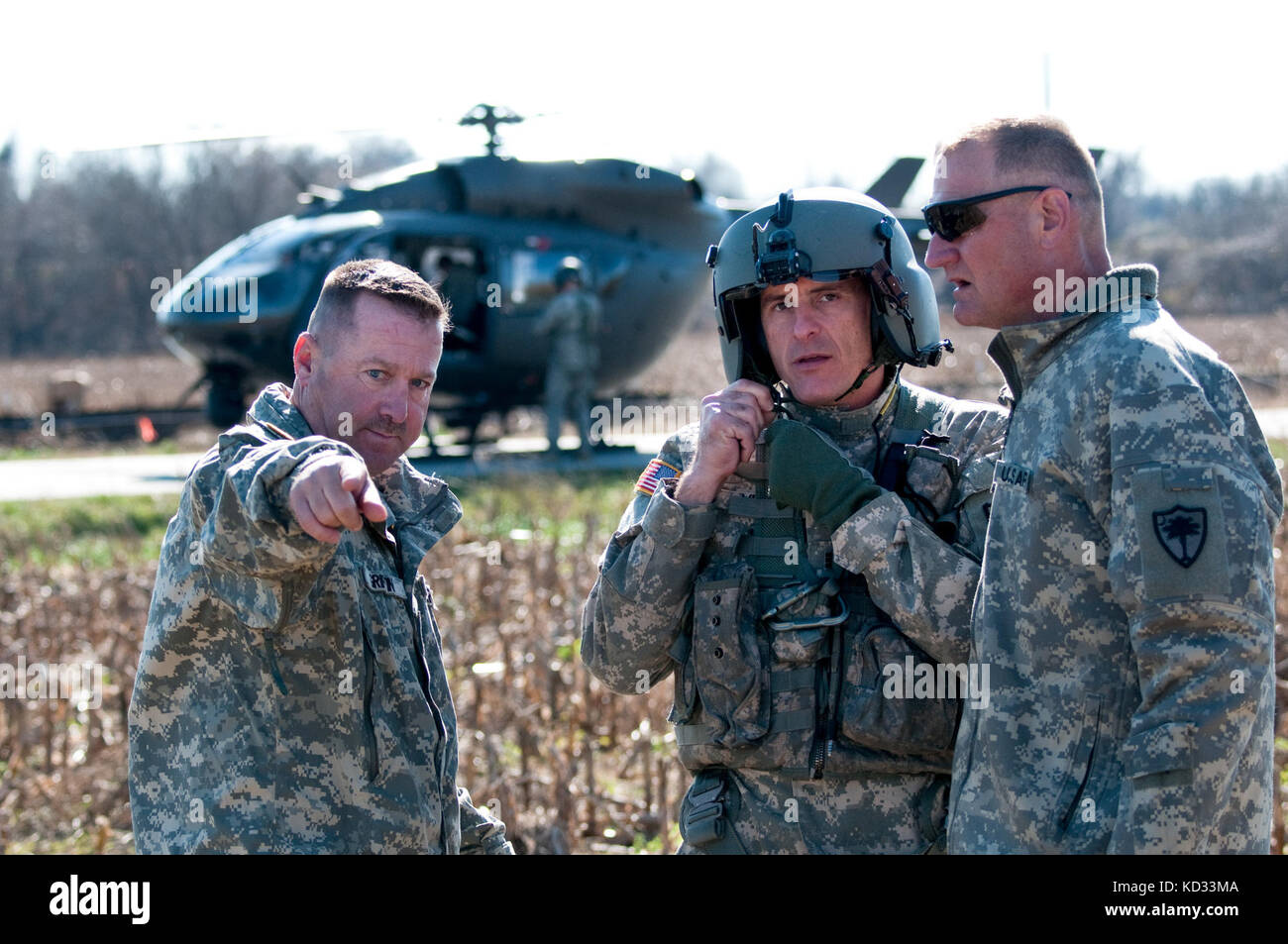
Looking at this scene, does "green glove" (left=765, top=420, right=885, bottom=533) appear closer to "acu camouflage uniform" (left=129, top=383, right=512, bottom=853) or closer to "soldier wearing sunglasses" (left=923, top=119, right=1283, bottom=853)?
"soldier wearing sunglasses" (left=923, top=119, right=1283, bottom=853)

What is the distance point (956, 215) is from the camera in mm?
2766

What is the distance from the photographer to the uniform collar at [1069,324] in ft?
8.79

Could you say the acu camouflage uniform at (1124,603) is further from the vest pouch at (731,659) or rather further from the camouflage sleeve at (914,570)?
the vest pouch at (731,659)

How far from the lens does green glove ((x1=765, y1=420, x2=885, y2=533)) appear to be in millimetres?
3082

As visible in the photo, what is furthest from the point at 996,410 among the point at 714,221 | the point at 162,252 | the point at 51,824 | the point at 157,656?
the point at 162,252

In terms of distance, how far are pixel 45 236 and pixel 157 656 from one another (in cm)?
6064

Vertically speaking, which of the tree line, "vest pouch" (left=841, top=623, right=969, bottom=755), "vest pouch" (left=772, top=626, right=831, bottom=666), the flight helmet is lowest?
"vest pouch" (left=841, top=623, right=969, bottom=755)

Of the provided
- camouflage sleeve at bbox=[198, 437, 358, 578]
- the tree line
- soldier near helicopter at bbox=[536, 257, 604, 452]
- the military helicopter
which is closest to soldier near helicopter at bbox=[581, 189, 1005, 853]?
camouflage sleeve at bbox=[198, 437, 358, 578]

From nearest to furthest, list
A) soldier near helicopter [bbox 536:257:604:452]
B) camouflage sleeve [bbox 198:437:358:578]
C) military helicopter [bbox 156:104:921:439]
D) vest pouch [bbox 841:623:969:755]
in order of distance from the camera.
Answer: camouflage sleeve [bbox 198:437:358:578] → vest pouch [bbox 841:623:969:755] → military helicopter [bbox 156:104:921:439] → soldier near helicopter [bbox 536:257:604:452]

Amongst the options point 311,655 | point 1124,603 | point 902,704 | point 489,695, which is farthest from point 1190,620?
point 489,695

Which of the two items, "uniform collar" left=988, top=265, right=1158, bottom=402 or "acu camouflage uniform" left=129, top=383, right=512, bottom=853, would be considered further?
"acu camouflage uniform" left=129, top=383, right=512, bottom=853

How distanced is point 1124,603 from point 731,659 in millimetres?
999

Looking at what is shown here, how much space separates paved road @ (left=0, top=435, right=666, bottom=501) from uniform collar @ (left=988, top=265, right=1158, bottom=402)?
10.4 metres

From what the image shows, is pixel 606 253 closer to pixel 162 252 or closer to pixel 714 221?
pixel 714 221
